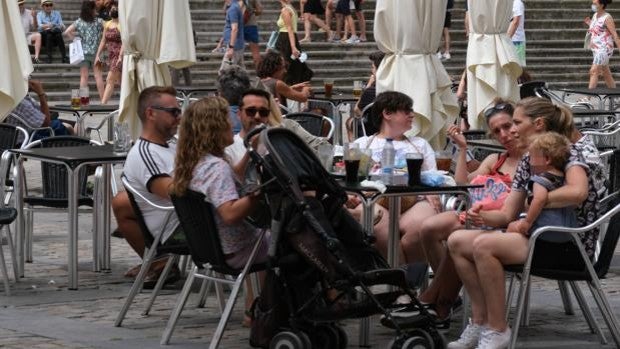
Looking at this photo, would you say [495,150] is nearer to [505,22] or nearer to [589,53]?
[505,22]

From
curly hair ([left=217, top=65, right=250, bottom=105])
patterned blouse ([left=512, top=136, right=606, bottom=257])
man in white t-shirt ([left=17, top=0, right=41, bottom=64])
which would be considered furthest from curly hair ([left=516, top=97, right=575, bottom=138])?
man in white t-shirt ([left=17, top=0, right=41, bottom=64])

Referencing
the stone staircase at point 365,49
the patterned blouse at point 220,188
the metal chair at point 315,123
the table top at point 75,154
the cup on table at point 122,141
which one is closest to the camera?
the patterned blouse at point 220,188

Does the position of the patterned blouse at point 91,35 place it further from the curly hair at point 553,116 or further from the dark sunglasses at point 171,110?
the curly hair at point 553,116

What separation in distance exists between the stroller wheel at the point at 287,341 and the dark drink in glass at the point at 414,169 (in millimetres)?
1285

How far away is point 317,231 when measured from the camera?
762 centimetres

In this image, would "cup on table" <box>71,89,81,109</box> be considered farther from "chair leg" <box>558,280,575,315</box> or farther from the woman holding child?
the woman holding child

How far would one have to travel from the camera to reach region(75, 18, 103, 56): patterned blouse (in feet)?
85.7

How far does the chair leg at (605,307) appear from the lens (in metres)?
8.09

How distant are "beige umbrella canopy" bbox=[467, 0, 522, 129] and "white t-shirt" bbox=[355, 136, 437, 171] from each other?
11.4 feet

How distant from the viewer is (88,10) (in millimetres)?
26062

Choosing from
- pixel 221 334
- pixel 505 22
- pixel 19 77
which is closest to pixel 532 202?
pixel 221 334

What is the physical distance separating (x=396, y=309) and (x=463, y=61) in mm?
23944

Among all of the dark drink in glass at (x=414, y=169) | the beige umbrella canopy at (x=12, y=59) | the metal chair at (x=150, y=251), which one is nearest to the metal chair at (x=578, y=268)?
the dark drink in glass at (x=414, y=169)

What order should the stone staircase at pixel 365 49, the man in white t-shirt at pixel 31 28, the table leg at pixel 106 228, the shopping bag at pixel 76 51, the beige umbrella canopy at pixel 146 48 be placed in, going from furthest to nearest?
the stone staircase at pixel 365 49, the man in white t-shirt at pixel 31 28, the shopping bag at pixel 76 51, the beige umbrella canopy at pixel 146 48, the table leg at pixel 106 228
